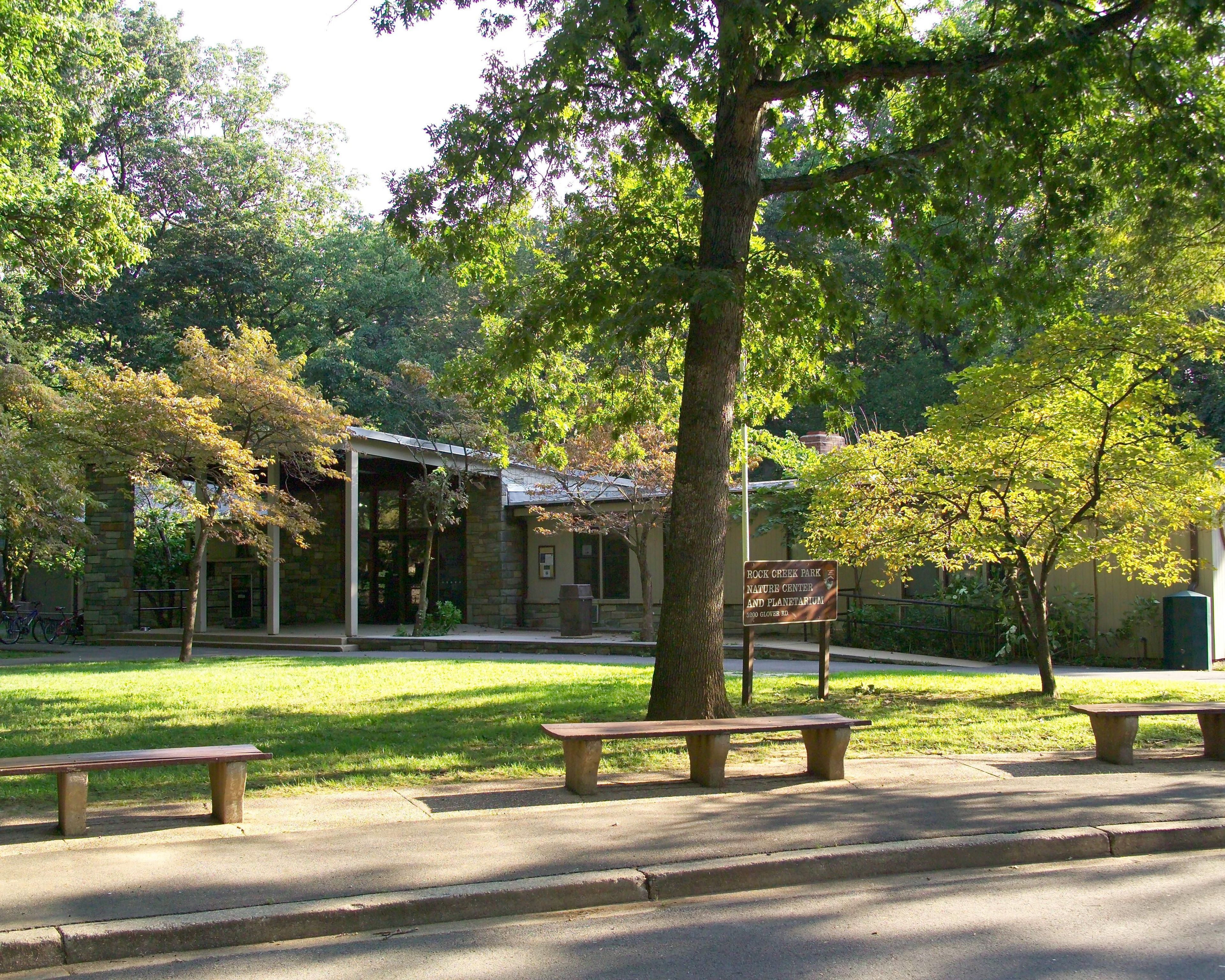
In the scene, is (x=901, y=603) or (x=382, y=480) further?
(x=382, y=480)

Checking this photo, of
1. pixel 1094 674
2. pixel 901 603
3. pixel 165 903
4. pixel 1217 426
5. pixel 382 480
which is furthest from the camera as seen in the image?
pixel 382 480

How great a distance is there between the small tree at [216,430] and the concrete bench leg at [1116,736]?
13.7 meters

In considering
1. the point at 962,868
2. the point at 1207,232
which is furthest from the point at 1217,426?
the point at 962,868

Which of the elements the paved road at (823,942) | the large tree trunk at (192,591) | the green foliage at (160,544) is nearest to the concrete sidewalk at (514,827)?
the paved road at (823,942)

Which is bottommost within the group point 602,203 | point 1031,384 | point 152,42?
point 1031,384

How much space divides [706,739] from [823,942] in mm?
2969

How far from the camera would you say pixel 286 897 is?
5141 millimetres

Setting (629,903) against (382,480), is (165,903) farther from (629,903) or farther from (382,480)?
(382,480)

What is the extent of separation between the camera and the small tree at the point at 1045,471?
442 inches

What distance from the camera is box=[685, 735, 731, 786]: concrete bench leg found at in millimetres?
7766

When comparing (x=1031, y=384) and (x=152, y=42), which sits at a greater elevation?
(x=152, y=42)

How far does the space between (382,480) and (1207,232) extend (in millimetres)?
20002

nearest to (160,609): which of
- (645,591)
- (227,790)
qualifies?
(645,591)

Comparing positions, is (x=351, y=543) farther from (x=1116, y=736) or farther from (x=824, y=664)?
(x=1116, y=736)
